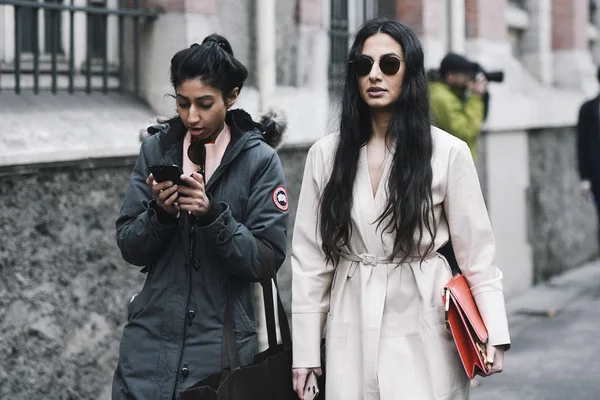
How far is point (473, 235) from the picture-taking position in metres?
3.60

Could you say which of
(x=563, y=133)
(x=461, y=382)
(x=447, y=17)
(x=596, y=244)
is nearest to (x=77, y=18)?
(x=461, y=382)

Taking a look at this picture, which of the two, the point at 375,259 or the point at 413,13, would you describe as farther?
the point at 413,13

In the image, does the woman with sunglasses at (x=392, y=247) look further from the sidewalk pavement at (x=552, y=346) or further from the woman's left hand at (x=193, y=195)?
the sidewalk pavement at (x=552, y=346)

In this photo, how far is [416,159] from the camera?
11.8 feet

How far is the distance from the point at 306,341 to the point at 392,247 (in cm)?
40

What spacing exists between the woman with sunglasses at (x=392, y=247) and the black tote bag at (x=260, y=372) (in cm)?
5

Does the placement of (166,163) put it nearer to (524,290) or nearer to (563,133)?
(524,290)

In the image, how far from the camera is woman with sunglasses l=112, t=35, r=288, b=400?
3.47 meters

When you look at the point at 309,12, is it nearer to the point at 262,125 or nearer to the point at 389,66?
the point at 262,125

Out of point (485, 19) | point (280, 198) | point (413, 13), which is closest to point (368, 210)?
point (280, 198)

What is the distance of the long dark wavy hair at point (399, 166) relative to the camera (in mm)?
3547

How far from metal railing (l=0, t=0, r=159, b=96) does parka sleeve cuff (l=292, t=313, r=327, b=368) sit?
103 inches

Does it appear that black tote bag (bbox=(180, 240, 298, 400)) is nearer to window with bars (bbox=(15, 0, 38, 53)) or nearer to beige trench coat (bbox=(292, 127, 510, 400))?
beige trench coat (bbox=(292, 127, 510, 400))

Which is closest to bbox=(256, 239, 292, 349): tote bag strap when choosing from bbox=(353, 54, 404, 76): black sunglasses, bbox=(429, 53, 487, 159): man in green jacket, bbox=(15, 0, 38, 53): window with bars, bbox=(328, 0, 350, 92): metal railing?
bbox=(353, 54, 404, 76): black sunglasses
